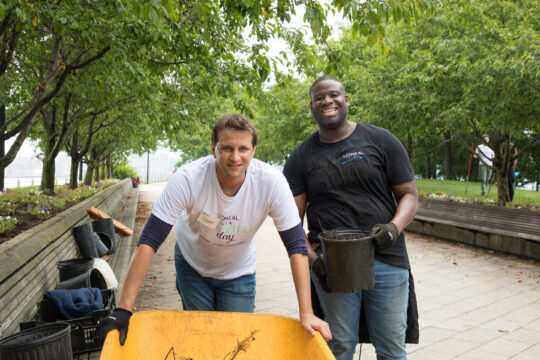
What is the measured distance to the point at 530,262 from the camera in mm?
7891

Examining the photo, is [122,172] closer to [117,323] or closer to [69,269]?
[69,269]

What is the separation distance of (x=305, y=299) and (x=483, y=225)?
27.0 ft

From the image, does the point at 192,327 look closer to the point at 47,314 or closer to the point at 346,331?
the point at 346,331

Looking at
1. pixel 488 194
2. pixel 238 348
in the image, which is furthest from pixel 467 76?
pixel 238 348

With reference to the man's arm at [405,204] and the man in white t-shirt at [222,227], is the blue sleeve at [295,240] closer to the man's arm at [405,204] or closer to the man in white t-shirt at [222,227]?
the man in white t-shirt at [222,227]

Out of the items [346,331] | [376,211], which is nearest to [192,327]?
[346,331]

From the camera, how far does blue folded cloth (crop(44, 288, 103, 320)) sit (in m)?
3.33

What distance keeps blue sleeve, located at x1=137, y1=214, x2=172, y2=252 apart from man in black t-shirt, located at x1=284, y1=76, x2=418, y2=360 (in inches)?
36.1

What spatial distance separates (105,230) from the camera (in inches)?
285

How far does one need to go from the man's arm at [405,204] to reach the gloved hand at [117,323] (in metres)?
1.48

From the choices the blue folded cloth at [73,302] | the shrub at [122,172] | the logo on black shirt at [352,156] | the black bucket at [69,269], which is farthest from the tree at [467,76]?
the shrub at [122,172]

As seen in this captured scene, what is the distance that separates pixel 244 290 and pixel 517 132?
7.97 metres

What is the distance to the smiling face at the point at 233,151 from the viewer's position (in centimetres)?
220

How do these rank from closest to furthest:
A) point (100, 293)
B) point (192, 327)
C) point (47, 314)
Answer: point (192, 327) < point (47, 314) < point (100, 293)
